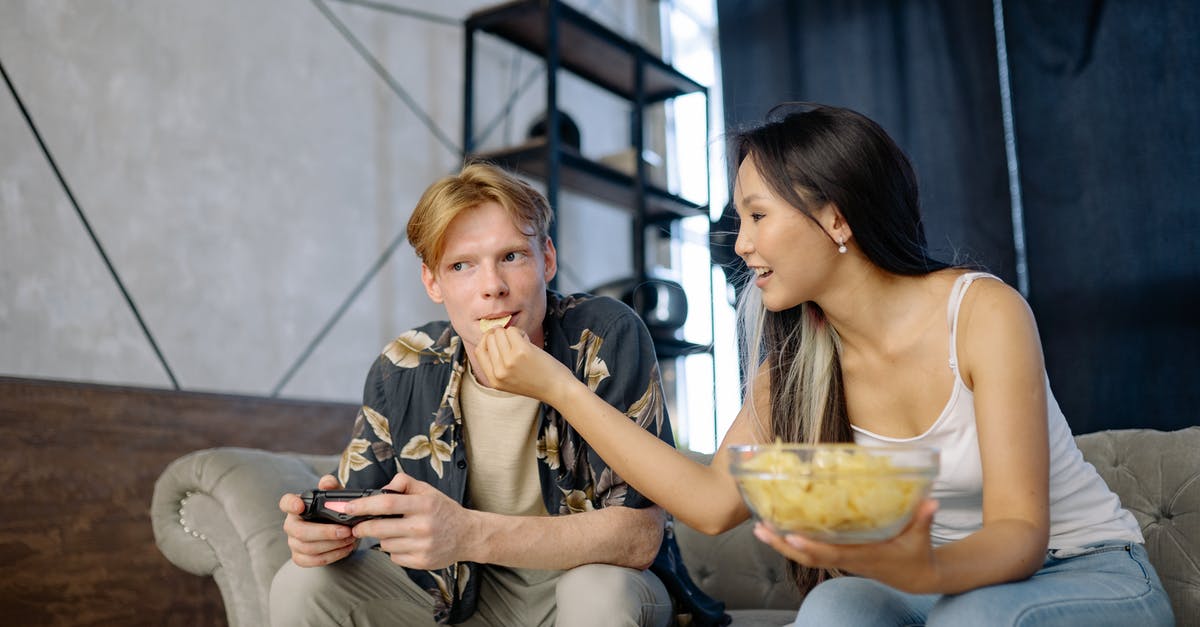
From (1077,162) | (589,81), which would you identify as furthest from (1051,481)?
(589,81)

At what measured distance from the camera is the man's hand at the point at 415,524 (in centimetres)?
125

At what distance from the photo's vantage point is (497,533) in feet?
4.37

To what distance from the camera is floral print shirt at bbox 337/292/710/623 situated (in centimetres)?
146

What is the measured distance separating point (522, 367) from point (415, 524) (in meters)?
0.25

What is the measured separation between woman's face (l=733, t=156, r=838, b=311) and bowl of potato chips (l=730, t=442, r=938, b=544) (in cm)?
47

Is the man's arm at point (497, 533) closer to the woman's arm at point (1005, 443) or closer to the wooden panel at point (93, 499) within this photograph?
the woman's arm at point (1005, 443)

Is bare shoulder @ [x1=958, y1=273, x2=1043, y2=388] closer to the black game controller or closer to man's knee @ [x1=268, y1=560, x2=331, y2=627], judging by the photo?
the black game controller

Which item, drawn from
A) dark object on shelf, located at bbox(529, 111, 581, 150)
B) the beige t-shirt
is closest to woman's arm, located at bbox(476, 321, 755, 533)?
the beige t-shirt

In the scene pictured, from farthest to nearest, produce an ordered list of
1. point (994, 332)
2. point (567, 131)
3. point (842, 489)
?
1. point (567, 131)
2. point (994, 332)
3. point (842, 489)

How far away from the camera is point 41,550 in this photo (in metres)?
1.95

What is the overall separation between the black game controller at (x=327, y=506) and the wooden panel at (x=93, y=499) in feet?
3.15

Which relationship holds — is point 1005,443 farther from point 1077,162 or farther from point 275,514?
point 1077,162

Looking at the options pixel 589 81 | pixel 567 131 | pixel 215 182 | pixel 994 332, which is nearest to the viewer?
pixel 994 332

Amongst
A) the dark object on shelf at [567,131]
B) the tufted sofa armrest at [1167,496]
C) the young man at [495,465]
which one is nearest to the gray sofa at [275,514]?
the tufted sofa armrest at [1167,496]
